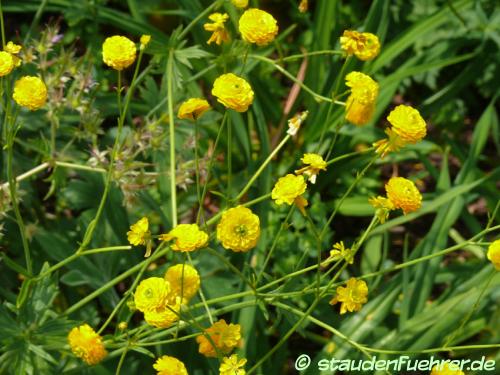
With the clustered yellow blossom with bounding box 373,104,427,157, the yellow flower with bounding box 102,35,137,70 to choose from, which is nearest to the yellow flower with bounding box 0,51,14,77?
the yellow flower with bounding box 102,35,137,70

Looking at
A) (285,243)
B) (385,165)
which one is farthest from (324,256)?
(385,165)

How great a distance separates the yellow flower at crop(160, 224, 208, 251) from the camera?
127 centimetres

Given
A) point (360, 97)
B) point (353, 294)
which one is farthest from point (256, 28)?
point (353, 294)

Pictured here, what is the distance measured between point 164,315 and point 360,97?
0.51 metres

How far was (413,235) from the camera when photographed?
2.53 meters

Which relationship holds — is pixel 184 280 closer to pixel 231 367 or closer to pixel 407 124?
pixel 231 367

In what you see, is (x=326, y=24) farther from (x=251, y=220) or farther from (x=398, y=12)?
(x=251, y=220)

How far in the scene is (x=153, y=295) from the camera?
123 centimetres

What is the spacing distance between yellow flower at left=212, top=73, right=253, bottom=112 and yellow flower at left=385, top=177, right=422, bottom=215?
0.95ft

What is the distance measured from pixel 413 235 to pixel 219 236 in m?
1.34

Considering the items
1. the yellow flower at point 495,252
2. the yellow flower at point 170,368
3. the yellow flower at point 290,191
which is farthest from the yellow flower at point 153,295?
the yellow flower at point 495,252

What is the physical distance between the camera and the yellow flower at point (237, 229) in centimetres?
131

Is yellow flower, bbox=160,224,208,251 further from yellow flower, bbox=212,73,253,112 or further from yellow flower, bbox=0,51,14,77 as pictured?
yellow flower, bbox=0,51,14,77

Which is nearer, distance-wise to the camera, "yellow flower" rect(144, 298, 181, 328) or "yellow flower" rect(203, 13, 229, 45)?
"yellow flower" rect(144, 298, 181, 328)
